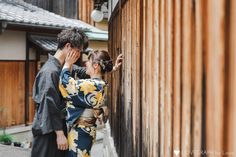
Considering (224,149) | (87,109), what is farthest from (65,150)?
(224,149)

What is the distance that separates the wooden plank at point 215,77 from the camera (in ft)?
5.08

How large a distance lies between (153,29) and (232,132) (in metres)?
1.82

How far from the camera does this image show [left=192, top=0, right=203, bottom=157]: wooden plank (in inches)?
71.6

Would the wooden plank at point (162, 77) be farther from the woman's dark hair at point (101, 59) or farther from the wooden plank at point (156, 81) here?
the woman's dark hair at point (101, 59)

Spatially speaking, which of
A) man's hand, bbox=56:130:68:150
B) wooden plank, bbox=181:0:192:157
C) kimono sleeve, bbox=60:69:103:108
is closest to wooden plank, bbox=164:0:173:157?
wooden plank, bbox=181:0:192:157

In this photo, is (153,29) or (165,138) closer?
(165,138)

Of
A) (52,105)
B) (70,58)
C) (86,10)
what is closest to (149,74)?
(70,58)

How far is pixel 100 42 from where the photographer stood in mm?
19422

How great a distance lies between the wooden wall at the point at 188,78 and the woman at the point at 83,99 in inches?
28.1

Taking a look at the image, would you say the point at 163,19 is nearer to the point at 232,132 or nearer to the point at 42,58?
the point at 232,132

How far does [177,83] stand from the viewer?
2254mm

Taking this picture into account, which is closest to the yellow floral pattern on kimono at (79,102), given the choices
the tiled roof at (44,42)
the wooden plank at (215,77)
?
the wooden plank at (215,77)

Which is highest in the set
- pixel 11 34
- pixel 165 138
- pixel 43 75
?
pixel 11 34

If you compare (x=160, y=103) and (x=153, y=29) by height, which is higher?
(x=153, y=29)
